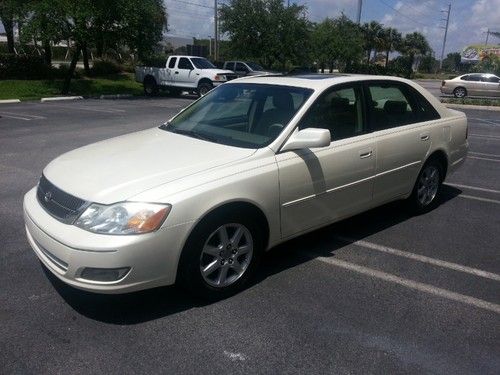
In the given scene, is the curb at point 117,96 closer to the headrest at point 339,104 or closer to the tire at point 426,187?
the tire at point 426,187

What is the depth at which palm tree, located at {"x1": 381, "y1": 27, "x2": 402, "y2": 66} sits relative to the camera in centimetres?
5853

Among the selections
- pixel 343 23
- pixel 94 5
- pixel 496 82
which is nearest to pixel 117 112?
pixel 94 5

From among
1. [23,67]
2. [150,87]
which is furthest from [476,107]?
[23,67]

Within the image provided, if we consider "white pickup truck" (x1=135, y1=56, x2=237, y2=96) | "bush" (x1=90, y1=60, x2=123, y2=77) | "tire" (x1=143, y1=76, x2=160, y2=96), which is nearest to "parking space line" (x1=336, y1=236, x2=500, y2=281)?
"white pickup truck" (x1=135, y1=56, x2=237, y2=96)

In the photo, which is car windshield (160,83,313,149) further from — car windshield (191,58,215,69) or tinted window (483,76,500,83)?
tinted window (483,76,500,83)

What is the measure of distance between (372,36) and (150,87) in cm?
3923

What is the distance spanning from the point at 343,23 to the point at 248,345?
139ft

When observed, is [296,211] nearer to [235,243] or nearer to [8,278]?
[235,243]

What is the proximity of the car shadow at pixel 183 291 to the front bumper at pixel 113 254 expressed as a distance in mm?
312

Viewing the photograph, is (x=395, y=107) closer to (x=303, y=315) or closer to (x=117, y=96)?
(x=303, y=315)

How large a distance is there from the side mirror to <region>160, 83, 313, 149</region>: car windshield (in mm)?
158

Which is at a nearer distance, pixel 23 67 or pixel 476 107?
pixel 476 107

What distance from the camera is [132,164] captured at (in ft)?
11.9

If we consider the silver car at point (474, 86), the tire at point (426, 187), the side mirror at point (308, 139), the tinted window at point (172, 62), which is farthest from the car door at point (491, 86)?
the side mirror at point (308, 139)
